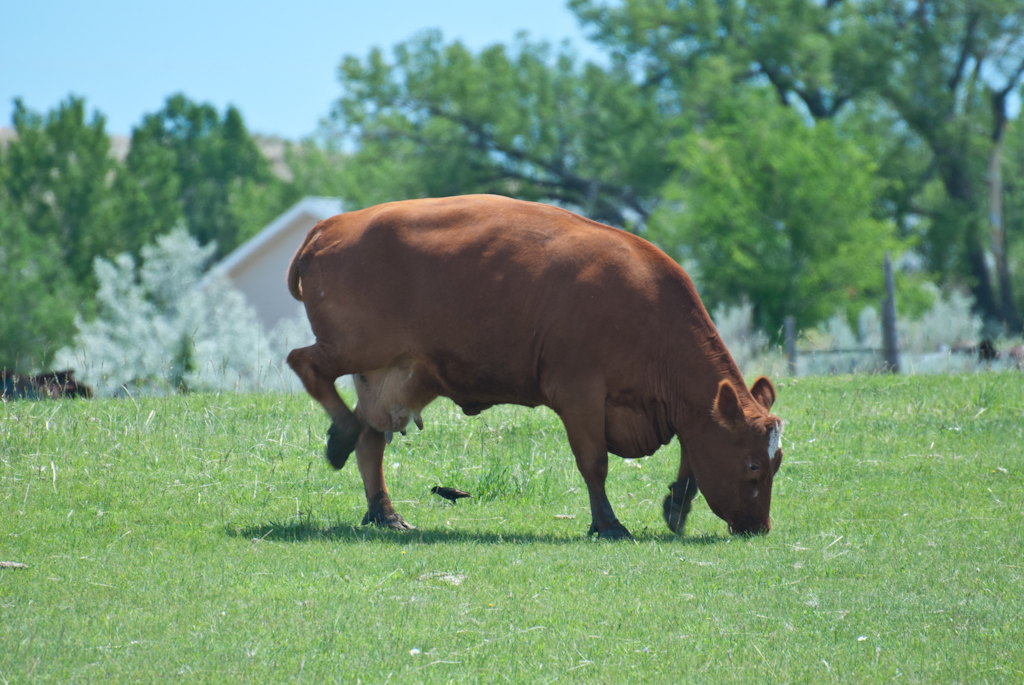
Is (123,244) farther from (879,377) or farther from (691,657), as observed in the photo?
(691,657)

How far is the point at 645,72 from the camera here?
39.8 m

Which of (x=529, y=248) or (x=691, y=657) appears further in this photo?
(x=529, y=248)

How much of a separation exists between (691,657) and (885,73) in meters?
35.5

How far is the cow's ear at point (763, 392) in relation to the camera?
7.14 m

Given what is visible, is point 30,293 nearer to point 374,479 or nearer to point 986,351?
point 986,351

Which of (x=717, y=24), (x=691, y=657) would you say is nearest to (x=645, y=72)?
(x=717, y=24)

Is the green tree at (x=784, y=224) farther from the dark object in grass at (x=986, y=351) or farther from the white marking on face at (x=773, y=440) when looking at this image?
the white marking on face at (x=773, y=440)

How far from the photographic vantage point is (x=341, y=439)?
6.84 metres

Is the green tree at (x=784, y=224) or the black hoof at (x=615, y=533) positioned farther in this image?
the green tree at (x=784, y=224)

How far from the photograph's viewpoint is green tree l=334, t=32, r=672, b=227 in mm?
37312

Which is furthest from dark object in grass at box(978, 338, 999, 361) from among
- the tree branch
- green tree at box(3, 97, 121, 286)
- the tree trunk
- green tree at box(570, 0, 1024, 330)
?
green tree at box(3, 97, 121, 286)

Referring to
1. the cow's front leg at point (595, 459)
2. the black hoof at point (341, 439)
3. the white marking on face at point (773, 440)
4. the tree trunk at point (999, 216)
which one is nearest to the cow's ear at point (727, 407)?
the white marking on face at point (773, 440)

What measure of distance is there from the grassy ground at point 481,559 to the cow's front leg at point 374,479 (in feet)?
0.72

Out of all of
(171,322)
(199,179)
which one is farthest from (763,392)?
(199,179)
